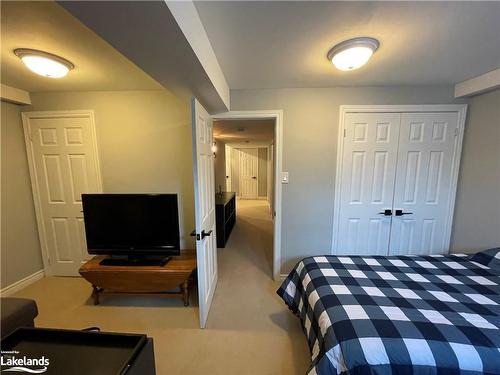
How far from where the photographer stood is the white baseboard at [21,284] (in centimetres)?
235

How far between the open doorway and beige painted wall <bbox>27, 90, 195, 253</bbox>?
1.83 feet

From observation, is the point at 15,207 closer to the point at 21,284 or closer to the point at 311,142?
the point at 21,284

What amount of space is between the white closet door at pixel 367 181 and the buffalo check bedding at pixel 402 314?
708 millimetres

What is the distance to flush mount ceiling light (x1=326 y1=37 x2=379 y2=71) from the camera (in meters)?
1.40

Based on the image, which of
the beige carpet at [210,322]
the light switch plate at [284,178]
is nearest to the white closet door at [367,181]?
the light switch plate at [284,178]

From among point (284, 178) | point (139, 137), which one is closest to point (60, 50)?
point (139, 137)

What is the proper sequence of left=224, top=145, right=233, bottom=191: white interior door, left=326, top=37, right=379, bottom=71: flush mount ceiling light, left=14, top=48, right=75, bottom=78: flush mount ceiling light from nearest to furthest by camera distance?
left=326, top=37, right=379, bottom=71: flush mount ceiling light → left=14, top=48, right=75, bottom=78: flush mount ceiling light → left=224, top=145, right=233, bottom=191: white interior door

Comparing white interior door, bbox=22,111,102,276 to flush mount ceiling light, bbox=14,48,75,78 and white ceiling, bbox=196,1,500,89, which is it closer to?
flush mount ceiling light, bbox=14,48,75,78

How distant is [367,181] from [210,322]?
2291mm

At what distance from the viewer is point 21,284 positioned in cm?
248

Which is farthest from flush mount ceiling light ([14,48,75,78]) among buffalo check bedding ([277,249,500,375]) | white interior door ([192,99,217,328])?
buffalo check bedding ([277,249,500,375])

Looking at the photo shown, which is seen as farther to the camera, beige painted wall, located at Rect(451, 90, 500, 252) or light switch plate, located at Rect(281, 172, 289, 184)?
light switch plate, located at Rect(281, 172, 289, 184)

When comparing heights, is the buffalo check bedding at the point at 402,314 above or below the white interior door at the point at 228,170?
below

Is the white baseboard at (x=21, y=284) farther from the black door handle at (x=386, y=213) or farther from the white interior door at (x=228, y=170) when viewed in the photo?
the white interior door at (x=228, y=170)
